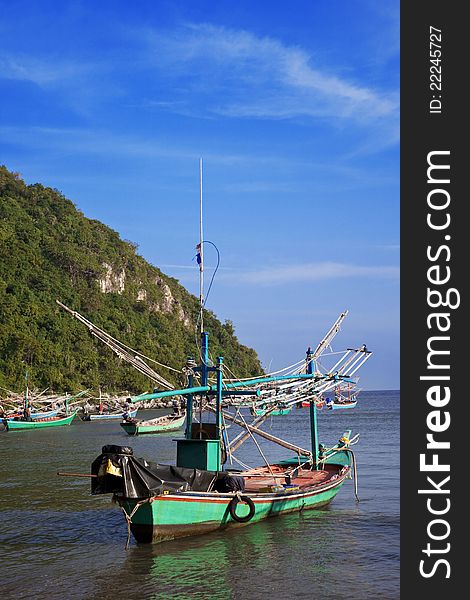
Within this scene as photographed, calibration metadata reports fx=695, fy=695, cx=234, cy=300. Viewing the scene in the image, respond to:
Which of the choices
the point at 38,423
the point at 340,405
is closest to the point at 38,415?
the point at 38,423

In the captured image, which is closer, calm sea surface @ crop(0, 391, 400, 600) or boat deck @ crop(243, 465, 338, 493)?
calm sea surface @ crop(0, 391, 400, 600)

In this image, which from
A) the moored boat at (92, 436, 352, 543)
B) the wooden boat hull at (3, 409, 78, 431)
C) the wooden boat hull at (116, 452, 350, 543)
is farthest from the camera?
the wooden boat hull at (3, 409, 78, 431)

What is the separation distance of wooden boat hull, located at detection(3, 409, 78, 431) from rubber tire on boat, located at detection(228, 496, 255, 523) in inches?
1899

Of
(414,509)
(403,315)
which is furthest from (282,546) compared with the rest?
(403,315)

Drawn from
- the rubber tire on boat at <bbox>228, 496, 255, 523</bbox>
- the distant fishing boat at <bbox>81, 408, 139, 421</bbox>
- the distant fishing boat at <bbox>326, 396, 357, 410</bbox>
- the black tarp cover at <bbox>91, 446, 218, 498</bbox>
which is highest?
the black tarp cover at <bbox>91, 446, 218, 498</bbox>

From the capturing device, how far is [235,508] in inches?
688

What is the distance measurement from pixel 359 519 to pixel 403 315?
34.6 ft

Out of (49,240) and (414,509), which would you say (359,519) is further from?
(49,240)

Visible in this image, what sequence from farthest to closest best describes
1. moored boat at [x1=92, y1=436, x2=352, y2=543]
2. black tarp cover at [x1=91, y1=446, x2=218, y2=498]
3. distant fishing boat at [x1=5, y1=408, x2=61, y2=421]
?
distant fishing boat at [x1=5, y1=408, x2=61, y2=421], moored boat at [x1=92, y1=436, x2=352, y2=543], black tarp cover at [x1=91, y1=446, x2=218, y2=498]

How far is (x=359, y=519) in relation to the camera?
20.6 meters

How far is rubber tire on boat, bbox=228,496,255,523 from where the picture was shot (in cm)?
1744

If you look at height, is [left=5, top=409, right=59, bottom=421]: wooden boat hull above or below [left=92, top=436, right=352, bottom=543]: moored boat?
below

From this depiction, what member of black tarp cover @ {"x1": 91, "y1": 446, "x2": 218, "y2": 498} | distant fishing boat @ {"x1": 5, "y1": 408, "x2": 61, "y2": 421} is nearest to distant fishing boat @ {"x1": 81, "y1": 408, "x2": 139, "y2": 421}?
distant fishing boat @ {"x1": 5, "y1": 408, "x2": 61, "y2": 421}

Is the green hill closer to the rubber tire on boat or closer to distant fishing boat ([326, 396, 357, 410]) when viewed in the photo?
distant fishing boat ([326, 396, 357, 410])
